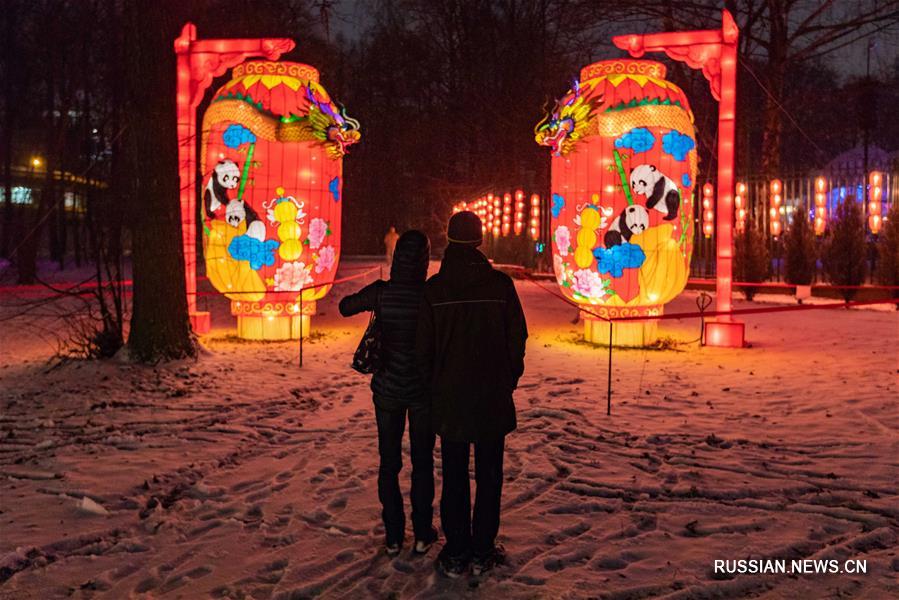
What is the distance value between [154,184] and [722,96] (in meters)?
8.23

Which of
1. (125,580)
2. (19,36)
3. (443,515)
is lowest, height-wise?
(125,580)

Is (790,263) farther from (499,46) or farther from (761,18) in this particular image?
(499,46)

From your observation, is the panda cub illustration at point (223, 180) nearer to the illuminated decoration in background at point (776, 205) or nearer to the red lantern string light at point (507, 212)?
the illuminated decoration in background at point (776, 205)

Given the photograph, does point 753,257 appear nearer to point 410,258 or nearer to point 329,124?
point 329,124

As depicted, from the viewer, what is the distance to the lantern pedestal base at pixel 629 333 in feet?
38.8

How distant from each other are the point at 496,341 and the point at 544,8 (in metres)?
35.2

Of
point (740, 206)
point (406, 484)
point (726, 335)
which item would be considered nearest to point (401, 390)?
point (406, 484)

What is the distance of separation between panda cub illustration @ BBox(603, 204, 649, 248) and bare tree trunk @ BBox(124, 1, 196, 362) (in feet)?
19.8

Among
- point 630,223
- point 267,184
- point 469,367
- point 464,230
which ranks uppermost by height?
point 267,184

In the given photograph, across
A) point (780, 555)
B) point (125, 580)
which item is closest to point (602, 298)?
point (780, 555)

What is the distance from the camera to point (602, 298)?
37.4 ft

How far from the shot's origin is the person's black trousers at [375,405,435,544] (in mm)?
4215

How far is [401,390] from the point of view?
4.14 meters

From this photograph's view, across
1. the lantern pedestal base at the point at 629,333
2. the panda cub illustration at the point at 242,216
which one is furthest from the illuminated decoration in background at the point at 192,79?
the lantern pedestal base at the point at 629,333
